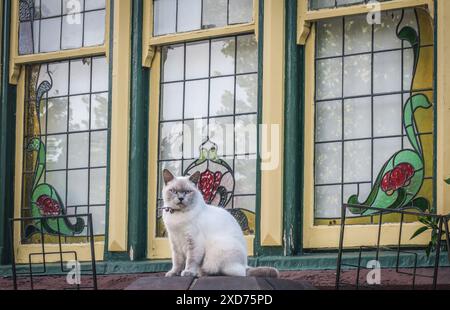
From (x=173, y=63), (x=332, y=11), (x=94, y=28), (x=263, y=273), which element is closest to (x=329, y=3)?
(x=332, y=11)

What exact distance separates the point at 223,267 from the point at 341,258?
1304 millimetres

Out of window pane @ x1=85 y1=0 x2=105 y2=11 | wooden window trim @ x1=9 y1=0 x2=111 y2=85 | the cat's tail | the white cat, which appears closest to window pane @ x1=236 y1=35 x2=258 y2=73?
wooden window trim @ x1=9 y1=0 x2=111 y2=85

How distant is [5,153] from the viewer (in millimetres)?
12188

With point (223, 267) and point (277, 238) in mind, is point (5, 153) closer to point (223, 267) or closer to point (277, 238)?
point (277, 238)

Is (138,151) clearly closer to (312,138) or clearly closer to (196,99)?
(196,99)

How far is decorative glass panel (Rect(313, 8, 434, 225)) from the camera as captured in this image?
394 inches

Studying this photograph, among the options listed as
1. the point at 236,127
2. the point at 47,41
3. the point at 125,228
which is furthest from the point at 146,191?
the point at 47,41

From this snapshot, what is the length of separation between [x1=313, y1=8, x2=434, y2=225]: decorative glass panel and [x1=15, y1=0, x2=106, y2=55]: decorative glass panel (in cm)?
238

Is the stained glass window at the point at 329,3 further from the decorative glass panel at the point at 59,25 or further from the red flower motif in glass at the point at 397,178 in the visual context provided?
the decorative glass panel at the point at 59,25

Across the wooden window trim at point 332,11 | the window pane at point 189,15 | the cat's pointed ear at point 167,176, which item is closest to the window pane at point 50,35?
the window pane at point 189,15

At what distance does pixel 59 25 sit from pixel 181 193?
3.55 m

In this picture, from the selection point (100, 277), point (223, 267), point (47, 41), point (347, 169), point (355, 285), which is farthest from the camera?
point (47, 41)

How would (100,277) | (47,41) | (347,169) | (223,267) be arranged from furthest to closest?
1. (47,41)
2. (100,277)
3. (347,169)
4. (223,267)

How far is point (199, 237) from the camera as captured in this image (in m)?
9.08
